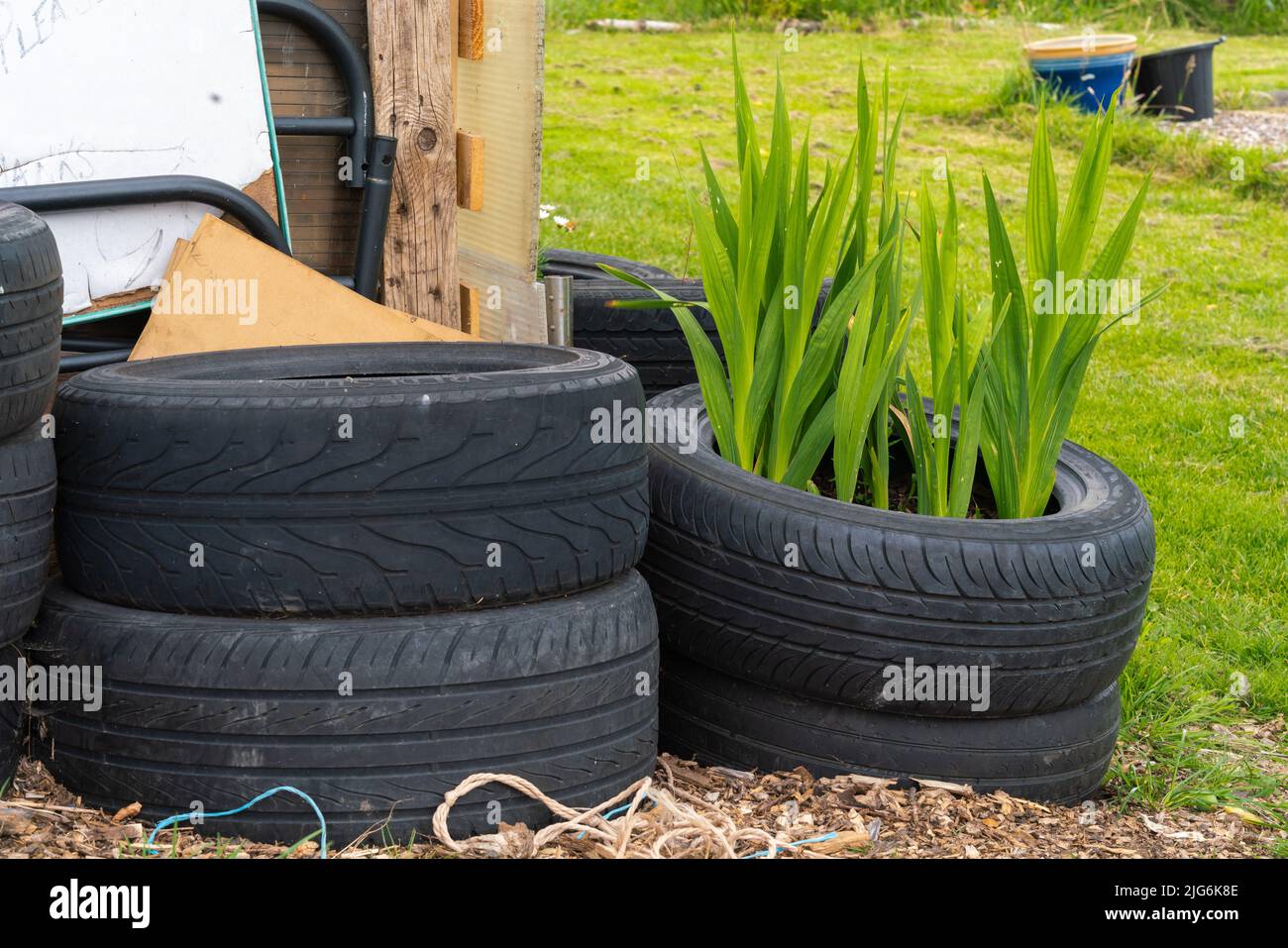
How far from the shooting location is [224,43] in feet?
9.50

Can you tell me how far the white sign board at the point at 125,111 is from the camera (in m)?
2.71

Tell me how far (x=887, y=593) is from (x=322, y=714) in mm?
979

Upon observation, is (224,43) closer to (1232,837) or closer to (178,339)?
(178,339)

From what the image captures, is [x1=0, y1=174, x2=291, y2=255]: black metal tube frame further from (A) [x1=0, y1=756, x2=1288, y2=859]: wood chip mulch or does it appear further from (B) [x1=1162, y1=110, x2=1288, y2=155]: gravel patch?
(B) [x1=1162, y1=110, x2=1288, y2=155]: gravel patch

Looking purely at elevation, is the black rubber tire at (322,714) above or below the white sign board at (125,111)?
below

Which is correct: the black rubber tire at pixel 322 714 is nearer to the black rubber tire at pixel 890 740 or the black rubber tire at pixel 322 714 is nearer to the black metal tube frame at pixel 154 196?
the black rubber tire at pixel 890 740

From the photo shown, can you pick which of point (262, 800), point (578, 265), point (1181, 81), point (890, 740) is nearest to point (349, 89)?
point (578, 265)

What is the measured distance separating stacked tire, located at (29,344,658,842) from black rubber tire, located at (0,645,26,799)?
0.15 feet

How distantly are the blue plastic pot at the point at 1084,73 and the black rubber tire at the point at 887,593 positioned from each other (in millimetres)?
7913

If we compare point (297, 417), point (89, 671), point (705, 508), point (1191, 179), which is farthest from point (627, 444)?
point (1191, 179)

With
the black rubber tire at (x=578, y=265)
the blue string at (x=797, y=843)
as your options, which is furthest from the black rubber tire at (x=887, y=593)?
the black rubber tire at (x=578, y=265)

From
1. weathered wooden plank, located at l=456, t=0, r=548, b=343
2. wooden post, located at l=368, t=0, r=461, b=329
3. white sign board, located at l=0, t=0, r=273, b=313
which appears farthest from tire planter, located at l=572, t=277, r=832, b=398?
white sign board, located at l=0, t=0, r=273, b=313

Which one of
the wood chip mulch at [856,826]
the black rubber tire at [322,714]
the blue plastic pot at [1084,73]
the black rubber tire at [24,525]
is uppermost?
the blue plastic pot at [1084,73]

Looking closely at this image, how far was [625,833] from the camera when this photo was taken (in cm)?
201
